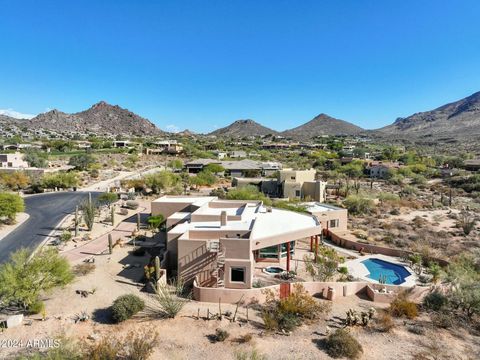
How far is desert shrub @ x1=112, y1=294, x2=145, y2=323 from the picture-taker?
49.4ft

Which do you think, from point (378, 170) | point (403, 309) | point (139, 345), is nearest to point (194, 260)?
point (139, 345)

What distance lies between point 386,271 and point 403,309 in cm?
707

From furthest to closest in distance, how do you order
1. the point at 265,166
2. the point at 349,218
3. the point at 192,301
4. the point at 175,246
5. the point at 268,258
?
the point at 265,166
the point at 349,218
the point at 268,258
the point at 175,246
the point at 192,301

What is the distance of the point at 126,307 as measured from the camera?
15328 mm

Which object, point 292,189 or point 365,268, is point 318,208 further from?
point 292,189

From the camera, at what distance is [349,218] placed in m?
38.6

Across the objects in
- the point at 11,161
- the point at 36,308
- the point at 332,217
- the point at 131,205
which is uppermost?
the point at 11,161

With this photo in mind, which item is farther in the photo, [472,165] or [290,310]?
[472,165]

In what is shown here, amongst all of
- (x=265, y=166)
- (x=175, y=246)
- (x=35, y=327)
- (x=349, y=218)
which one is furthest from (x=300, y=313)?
(x=265, y=166)

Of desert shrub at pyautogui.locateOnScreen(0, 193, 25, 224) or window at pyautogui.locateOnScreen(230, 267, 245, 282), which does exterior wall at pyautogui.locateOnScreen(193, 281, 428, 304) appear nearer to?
window at pyautogui.locateOnScreen(230, 267, 245, 282)

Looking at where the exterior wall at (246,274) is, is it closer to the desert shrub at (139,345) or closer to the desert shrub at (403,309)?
the desert shrub at (139,345)

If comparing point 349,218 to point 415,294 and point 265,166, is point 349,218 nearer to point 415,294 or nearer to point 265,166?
point 415,294

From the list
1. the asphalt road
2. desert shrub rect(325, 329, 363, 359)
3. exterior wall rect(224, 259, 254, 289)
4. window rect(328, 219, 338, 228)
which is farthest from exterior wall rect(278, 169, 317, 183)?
desert shrub rect(325, 329, 363, 359)

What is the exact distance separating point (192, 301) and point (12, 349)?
790cm
